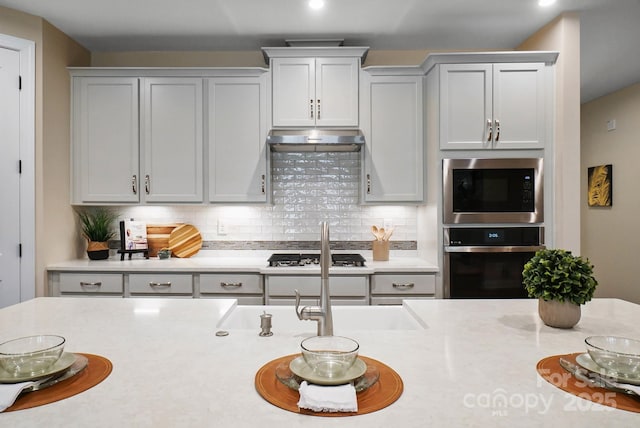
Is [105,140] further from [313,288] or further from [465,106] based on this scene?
[465,106]

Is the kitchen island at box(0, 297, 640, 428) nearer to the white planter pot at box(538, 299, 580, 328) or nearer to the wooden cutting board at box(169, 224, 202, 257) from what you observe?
the white planter pot at box(538, 299, 580, 328)

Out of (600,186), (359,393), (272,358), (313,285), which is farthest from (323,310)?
(600,186)

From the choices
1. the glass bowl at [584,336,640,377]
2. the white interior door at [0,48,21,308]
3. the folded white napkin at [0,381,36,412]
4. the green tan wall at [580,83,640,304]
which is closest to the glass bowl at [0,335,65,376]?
the folded white napkin at [0,381,36,412]

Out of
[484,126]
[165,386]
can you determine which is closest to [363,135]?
[484,126]

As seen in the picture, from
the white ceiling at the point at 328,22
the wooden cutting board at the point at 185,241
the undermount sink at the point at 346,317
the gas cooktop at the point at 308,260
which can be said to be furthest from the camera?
the wooden cutting board at the point at 185,241

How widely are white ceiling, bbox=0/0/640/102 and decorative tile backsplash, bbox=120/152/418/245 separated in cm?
105

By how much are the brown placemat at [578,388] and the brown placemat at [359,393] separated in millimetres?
381

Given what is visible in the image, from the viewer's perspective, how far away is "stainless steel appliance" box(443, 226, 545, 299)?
295cm

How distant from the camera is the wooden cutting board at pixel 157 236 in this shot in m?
3.53

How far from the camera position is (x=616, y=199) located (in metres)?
5.27

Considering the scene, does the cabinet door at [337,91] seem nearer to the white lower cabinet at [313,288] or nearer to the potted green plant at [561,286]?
the white lower cabinet at [313,288]

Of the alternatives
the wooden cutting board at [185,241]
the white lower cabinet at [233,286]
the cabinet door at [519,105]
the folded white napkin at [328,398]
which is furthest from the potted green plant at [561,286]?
the wooden cutting board at [185,241]

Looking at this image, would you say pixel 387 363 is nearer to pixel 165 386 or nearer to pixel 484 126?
pixel 165 386

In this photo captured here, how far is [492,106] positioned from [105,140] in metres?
3.12
